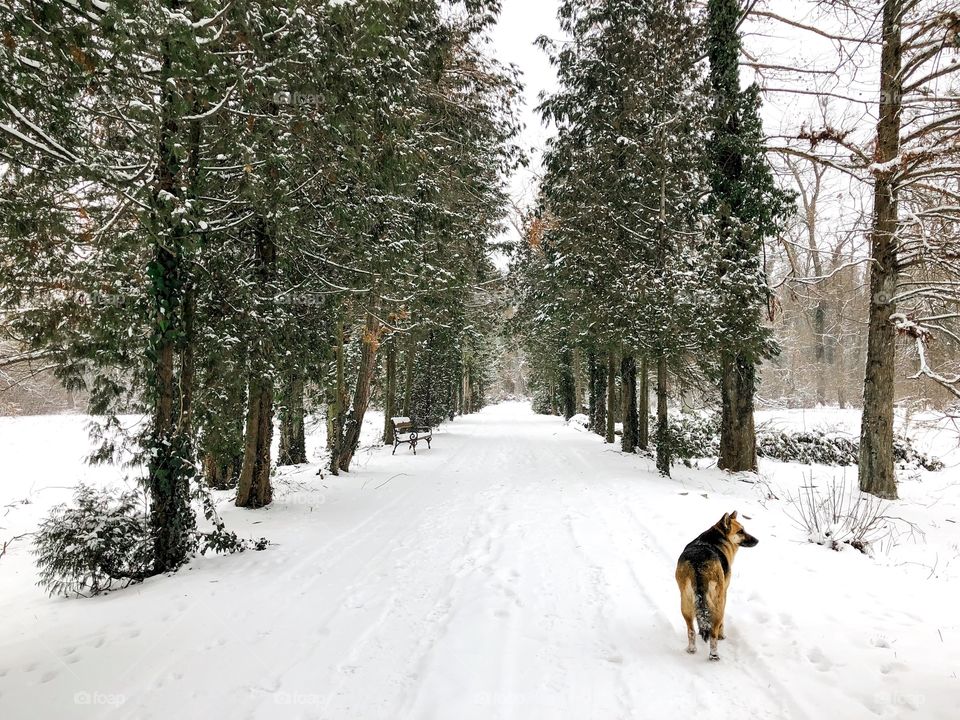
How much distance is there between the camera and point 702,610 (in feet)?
11.8

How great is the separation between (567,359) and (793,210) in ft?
57.0

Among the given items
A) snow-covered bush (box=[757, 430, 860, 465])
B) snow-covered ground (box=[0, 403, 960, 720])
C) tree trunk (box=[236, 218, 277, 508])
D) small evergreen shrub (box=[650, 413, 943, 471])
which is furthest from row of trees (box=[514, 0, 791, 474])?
tree trunk (box=[236, 218, 277, 508])

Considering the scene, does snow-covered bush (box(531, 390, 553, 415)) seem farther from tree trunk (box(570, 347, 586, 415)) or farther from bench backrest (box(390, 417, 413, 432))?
bench backrest (box(390, 417, 413, 432))

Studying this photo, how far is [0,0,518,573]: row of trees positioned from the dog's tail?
5.17 meters

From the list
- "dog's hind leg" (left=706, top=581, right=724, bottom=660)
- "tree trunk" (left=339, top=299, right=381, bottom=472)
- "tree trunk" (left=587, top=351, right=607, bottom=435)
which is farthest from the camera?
"tree trunk" (left=587, top=351, right=607, bottom=435)

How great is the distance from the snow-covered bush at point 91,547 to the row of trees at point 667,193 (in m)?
10.2

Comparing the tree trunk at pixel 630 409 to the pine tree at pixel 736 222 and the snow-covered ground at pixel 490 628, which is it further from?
the snow-covered ground at pixel 490 628

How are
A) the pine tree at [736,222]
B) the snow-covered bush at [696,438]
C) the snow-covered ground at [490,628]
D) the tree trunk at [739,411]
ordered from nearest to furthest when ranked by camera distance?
the snow-covered ground at [490,628] < the pine tree at [736,222] < the tree trunk at [739,411] < the snow-covered bush at [696,438]

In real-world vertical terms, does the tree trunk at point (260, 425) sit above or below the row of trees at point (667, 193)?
below

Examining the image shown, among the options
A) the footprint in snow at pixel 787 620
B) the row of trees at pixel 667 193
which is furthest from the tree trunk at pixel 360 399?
the footprint in snow at pixel 787 620

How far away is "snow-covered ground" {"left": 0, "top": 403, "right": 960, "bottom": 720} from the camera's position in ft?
10.2

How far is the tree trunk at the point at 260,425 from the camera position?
742cm

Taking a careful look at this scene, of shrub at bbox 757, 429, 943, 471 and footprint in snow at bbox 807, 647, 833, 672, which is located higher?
footprint in snow at bbox 807, 647, 833, 672

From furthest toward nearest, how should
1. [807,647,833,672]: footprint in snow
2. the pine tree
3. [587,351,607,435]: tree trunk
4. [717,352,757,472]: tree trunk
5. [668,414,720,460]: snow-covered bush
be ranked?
[587,351,607,435]: tree trunk → [668,414,720,460]: snow-covered bush → [717,352,757,472]: tree trunk → the pine tree → [807,647,833,672]: footprint in snow
